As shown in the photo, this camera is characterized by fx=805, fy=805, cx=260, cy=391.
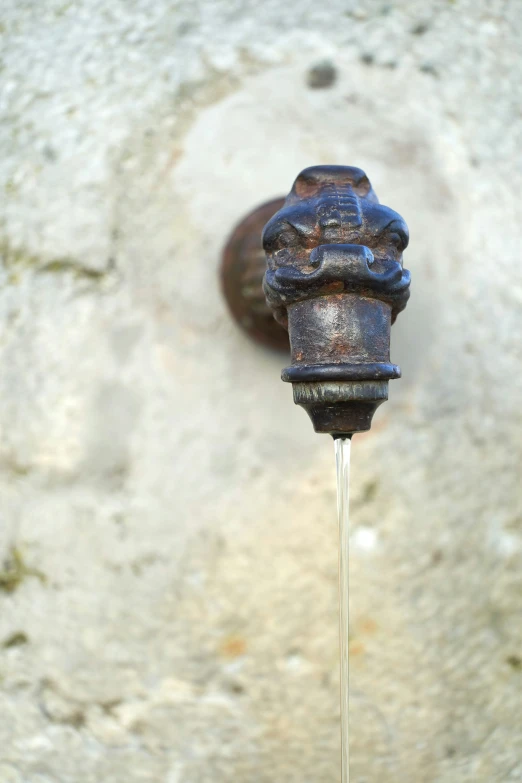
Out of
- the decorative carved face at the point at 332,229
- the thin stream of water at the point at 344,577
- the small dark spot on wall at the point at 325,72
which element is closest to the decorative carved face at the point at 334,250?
the decorative carved face at the point at 332,229

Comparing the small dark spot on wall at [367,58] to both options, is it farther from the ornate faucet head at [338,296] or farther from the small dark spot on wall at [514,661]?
the small dark spot on wall at [514,661]

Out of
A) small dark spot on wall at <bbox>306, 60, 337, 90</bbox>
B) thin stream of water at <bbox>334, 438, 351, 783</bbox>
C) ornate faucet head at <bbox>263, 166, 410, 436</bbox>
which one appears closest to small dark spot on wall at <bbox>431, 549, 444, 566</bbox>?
thin stream of water at <bbox>334, 438, 351, 783</bbox>

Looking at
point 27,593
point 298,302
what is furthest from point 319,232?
point 27,593

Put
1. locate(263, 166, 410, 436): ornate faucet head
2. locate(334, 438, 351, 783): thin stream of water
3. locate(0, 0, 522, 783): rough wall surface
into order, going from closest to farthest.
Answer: locate(263, 166, 410, 436): ornate faucet head < locate(334, 438, 351, 783): thin stream of water < locate(0, 0, 522, 783): rough wall surface

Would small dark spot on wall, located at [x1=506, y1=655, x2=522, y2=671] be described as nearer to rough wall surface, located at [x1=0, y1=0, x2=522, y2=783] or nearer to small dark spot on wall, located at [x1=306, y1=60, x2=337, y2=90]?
rough wall surface, located at [x1=0, y1=0, x2=522, y2=783]

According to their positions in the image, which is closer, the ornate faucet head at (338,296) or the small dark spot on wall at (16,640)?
the ornate faucet head at (338,296)

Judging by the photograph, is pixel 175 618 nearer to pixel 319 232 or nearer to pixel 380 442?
pixel 380 442

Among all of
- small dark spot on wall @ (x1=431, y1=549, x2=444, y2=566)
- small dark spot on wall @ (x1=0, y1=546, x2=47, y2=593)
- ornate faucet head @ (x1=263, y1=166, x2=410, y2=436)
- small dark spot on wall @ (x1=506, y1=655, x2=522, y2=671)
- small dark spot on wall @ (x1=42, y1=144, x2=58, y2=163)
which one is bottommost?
small dark spot on wall @ (x1=506, y1=655, x2=522, y2=671)
